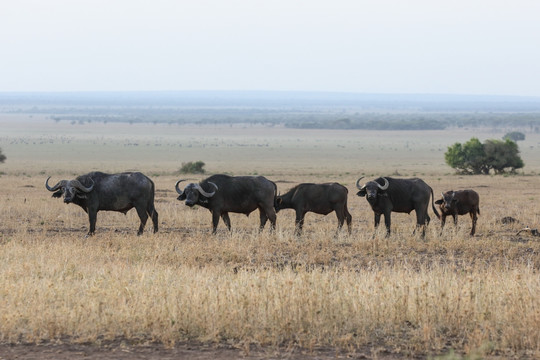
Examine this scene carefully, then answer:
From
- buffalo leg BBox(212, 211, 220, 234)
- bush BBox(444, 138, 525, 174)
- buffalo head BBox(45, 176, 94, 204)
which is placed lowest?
bush BBox(444, 138, 525, 174)

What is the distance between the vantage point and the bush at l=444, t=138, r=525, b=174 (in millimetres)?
49125

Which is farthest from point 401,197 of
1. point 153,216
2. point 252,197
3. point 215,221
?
point 153,216

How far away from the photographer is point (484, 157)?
162 ft

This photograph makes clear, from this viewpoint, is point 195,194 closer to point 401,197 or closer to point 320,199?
point 320,199

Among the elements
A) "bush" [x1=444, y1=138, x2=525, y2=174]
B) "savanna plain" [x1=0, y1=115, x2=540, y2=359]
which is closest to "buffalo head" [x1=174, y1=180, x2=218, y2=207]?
"savanna plain" [x1=0, y1=115, x2=540, y2=359]

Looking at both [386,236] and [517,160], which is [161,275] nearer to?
[386,236]

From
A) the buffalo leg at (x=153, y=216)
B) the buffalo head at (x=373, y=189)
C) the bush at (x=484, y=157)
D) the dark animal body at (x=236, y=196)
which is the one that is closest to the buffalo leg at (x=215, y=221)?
the dark animal body at (x=236, y=196)

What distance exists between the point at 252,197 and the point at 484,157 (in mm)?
34553

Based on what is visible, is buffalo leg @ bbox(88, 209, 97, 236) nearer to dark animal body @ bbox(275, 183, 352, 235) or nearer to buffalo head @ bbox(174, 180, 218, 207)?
buffalo head @ bbox(174, 180, 218, 207)

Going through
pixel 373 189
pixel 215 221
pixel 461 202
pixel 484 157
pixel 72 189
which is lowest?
pixel 484 157

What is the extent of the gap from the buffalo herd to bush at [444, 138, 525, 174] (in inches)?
1287

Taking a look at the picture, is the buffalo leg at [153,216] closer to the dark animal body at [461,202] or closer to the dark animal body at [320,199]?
the dark animal body at [320,199]

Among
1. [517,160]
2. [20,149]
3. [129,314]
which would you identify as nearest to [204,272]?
[129,314]

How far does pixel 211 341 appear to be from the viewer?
28.1 feet
